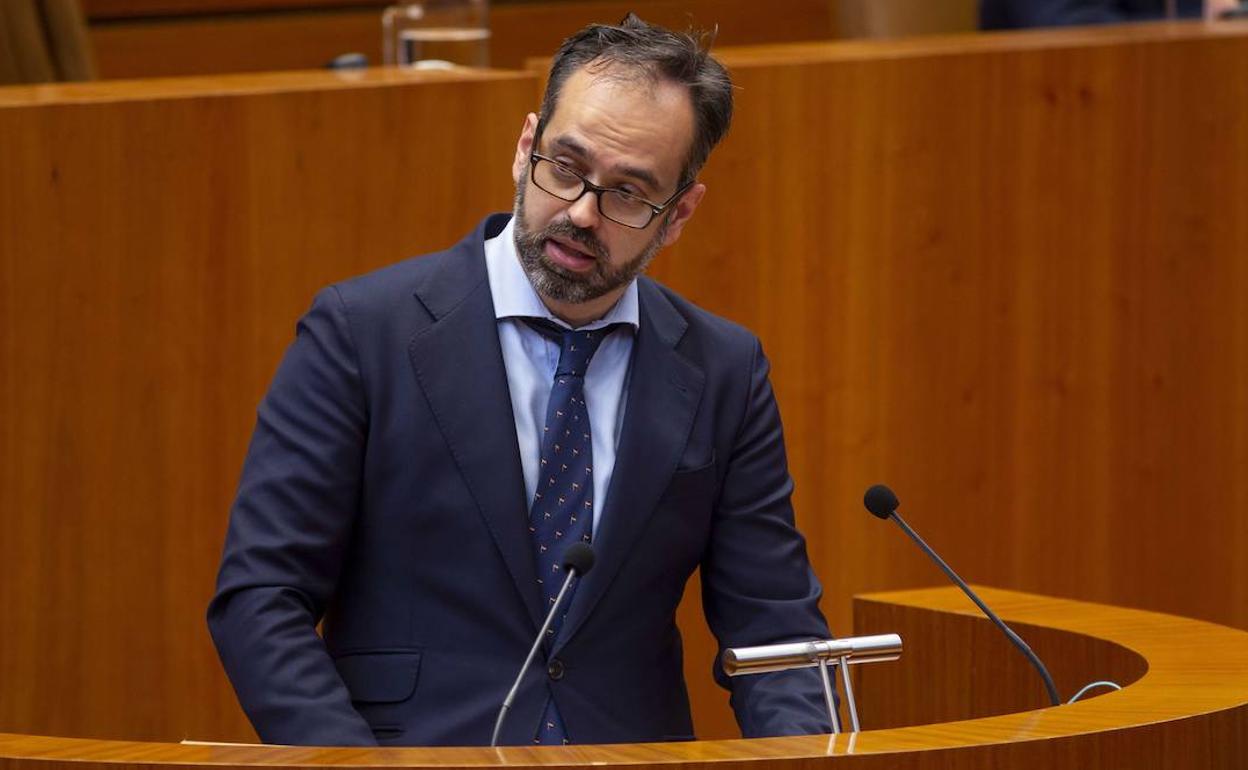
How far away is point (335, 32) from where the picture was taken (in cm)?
443

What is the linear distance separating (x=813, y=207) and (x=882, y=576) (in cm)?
60

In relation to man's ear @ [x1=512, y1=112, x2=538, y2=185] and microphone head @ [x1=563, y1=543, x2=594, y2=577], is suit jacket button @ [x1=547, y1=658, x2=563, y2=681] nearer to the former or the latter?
microphone head @ [x1=563, y1=543, x2=594, y2=577]

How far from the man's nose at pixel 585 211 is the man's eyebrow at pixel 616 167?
4cm

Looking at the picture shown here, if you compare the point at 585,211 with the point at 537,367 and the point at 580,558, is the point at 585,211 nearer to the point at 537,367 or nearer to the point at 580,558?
the point at 537,367

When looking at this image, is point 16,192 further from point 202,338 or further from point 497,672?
point 497,672

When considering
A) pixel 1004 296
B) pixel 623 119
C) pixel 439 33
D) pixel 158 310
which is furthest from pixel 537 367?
pixel 439 33

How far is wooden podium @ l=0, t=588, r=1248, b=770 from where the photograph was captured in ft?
5.10

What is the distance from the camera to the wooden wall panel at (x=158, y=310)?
9.11 feet

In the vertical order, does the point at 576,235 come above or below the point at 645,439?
above

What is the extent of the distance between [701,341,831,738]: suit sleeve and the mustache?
0.96ft

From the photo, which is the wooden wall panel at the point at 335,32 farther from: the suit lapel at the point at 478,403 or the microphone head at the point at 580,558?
the microphone head at the point at 580,558

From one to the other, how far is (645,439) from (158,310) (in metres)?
0.94

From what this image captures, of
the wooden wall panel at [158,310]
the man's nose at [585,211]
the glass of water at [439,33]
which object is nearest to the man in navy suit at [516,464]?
the man's nose at [585,211]

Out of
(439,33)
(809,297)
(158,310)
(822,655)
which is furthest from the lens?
(439,33)
